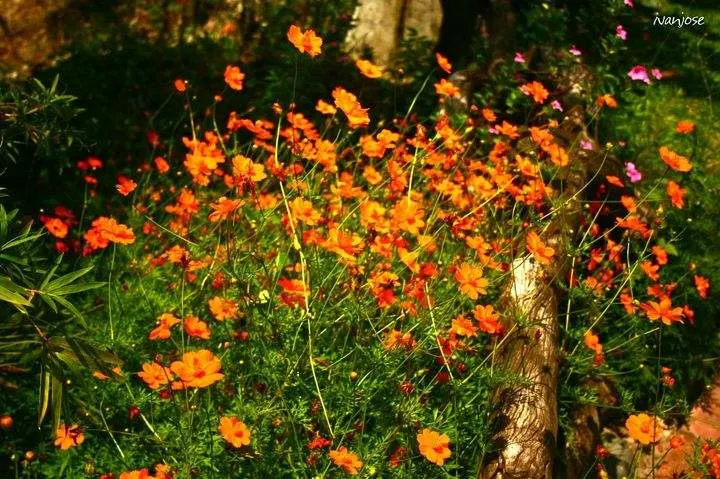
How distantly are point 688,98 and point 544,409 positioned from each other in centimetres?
403

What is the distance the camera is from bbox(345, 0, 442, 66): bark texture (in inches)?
191

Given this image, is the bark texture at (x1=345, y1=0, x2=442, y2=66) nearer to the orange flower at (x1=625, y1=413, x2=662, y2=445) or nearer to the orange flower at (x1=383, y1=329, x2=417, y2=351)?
the orange flower at (x1=383, y1=329, x2=417, y2=351)

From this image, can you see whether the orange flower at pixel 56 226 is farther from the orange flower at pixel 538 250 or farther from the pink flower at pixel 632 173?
the pink flower at pixel 632 173

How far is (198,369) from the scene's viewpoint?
1.84 m

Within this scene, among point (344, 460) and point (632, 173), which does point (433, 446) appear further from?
point (632, 173)

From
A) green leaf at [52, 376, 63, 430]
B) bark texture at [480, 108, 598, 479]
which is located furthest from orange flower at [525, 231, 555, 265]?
green leaf at [52, 376, 63, 430]

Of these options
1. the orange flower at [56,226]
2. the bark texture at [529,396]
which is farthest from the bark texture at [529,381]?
the orange flower at [56,226]

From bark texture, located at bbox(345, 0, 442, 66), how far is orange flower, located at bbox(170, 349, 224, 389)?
3335mm

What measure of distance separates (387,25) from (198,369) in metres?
Answer: 3.62

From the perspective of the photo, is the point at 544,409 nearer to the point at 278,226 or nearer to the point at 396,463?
the point at 396,463

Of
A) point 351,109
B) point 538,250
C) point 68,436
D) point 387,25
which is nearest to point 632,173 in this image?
point 387,25

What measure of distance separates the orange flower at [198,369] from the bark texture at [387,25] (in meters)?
3.33

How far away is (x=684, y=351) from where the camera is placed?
370cm

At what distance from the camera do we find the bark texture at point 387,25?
485 cm
